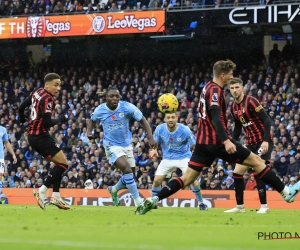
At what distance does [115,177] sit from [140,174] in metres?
0.83

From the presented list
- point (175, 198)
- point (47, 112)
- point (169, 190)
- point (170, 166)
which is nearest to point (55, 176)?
point (47, 112)

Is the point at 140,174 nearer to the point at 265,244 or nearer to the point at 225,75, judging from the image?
the point at 225,75

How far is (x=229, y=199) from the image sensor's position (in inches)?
859

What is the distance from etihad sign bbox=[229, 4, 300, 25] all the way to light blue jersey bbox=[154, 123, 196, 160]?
12216 millimetres

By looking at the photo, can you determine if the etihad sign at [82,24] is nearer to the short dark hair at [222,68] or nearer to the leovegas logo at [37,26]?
the leovegas logo at [37,26]

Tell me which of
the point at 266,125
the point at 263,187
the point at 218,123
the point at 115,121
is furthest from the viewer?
the point at 115,121

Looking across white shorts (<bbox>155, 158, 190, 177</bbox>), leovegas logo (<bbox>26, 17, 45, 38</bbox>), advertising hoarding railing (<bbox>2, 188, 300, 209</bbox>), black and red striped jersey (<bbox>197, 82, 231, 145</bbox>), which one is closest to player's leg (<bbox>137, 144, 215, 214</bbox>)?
black and red striped jersey (<bbox>197, 82, 231, 145</bbox>)

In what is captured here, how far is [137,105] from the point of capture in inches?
1208

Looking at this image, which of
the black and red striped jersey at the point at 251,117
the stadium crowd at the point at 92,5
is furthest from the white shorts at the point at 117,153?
the stadium crowd at the point at 92,5

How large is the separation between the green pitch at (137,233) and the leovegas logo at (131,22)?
1967 cm

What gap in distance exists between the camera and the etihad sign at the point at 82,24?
30641 millimetres

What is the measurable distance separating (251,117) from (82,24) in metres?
18.4

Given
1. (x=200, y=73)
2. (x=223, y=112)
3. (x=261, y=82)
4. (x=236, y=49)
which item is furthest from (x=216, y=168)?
(x=223, y=112)

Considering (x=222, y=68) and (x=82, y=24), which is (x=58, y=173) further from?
(x=82, y=24)
